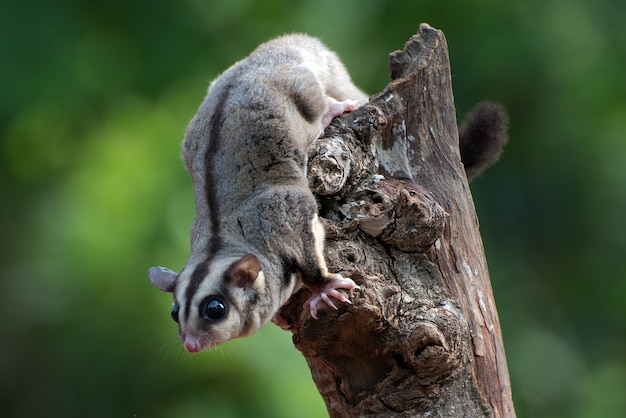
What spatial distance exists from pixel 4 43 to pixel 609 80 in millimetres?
6362

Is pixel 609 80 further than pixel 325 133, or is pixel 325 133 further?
pixel 609 80

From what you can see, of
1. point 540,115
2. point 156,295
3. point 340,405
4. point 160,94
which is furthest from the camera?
point 540,115

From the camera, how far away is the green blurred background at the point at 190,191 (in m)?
9.64

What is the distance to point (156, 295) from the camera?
9625 mm

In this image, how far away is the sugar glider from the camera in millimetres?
5238

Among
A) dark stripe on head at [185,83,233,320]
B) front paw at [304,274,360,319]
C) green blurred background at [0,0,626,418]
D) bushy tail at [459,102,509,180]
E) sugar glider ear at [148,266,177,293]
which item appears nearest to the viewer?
front paw at [304,274,360,319]

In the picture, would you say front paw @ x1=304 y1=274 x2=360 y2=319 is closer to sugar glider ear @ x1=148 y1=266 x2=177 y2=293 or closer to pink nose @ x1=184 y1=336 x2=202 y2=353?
pink nose @ x1=184 y1=336 x2=202 y2=353

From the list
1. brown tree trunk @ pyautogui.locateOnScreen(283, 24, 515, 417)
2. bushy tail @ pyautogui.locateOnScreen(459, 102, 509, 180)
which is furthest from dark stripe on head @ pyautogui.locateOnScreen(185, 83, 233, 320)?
bushy tail @ pyautogui.locateOnScreen(459, 102, 509, 180)

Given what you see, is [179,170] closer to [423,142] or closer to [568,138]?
[423,142]

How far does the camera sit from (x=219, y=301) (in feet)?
17.2

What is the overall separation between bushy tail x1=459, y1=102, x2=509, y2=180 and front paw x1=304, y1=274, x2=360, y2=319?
6.09ft

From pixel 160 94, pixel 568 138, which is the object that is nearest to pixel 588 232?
pixel 568 138

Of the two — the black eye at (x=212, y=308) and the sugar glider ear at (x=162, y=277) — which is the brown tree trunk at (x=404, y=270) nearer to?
the black eye at (x=212, y=308)

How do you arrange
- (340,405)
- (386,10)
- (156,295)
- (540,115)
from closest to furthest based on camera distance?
(340,405) < (156,295) < (386,10) < (540,115)
